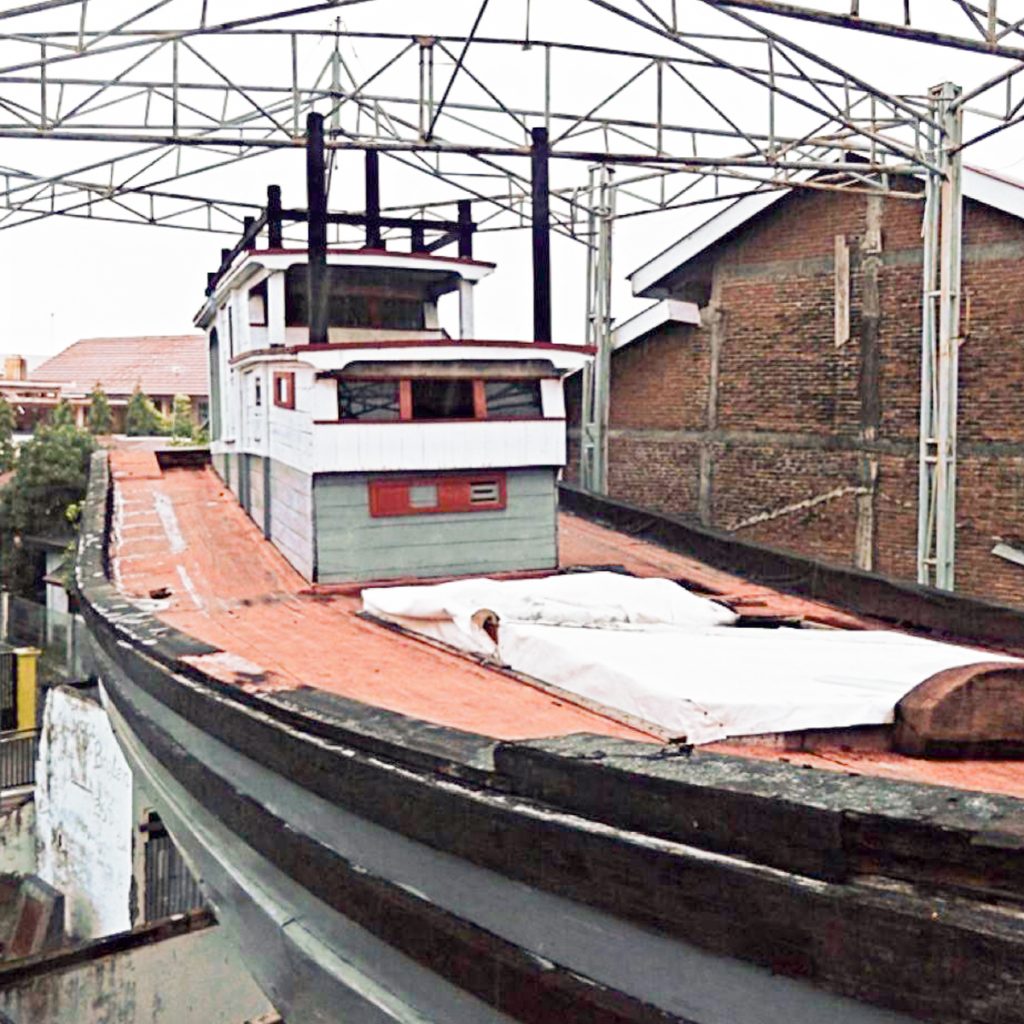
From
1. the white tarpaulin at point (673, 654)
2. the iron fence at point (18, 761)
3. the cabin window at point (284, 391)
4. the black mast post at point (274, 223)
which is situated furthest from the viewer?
Answer: the iron fence at point (18, 761)

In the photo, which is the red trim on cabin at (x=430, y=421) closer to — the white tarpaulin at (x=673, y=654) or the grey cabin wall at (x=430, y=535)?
the grey cabin wall at (x=430, y=535)

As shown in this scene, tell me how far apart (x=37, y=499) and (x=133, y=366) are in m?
22.6

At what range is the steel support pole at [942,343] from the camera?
398 inches

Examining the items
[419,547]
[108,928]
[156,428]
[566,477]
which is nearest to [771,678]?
[419,547]

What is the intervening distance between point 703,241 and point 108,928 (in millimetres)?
10668

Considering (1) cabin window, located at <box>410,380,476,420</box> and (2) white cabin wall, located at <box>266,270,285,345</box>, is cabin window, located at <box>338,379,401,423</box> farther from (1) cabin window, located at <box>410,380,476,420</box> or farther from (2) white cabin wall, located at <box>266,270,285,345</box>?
(2) white cabin wall, located at <box>266,270,285,345</box>

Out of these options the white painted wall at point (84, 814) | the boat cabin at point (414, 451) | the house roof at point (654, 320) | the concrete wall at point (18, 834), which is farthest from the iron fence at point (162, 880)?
the house roof at point (654, 320)

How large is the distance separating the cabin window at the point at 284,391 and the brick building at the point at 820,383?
6.87 meters

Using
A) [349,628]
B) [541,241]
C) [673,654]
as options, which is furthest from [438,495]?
[673,654]

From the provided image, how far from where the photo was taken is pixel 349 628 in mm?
6137

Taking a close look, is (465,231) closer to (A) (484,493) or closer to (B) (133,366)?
(A) (484,493)

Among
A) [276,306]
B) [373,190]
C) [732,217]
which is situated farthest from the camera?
[732,217]

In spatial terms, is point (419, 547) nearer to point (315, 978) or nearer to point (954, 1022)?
point (315, 978)

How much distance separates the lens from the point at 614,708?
166 inches
